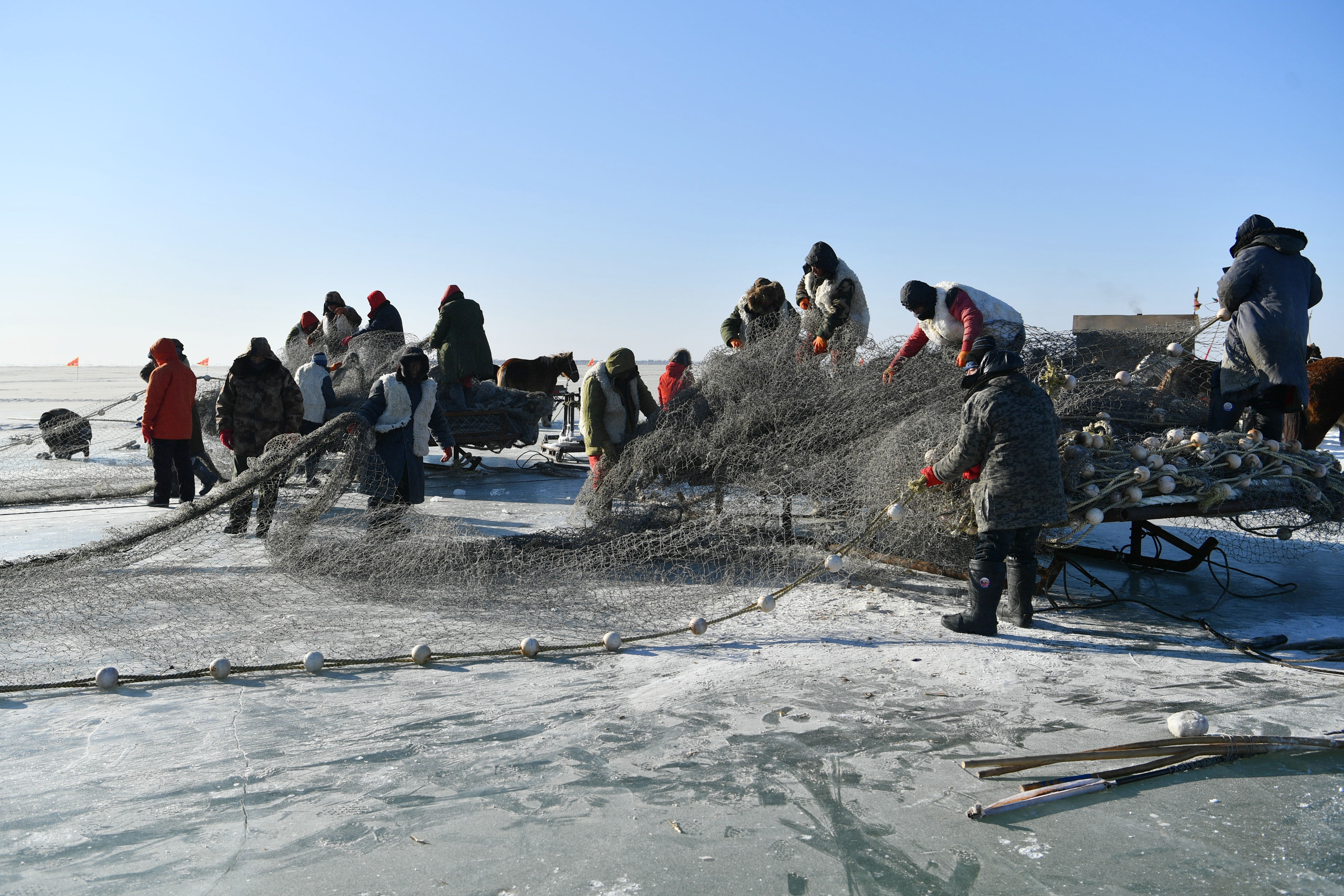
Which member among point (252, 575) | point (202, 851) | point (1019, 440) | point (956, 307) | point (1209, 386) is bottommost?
point (202, 851)

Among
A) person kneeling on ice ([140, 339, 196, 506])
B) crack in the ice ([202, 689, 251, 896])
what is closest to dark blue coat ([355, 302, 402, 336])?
person kneeling on ice ([140, 339, 196, 506])

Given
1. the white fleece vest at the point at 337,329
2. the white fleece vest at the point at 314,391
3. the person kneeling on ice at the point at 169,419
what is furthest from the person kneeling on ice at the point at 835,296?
the white fleece vest at the point at 337,329

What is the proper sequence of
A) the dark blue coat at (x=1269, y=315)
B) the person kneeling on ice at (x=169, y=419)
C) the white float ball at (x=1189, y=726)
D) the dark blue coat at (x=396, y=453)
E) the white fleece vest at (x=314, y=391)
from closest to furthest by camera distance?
the white float ball at (x=1189, y=726), the dark blue coat at (x=1269, y=315), the dark blue coat at (x=396, y=453), the person kneeling on ice at (x=169, y=419), the white fleece vest at (x=314, y=391)

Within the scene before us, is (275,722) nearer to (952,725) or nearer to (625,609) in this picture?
(625,609)

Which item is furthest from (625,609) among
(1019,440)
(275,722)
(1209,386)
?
(1209,386)

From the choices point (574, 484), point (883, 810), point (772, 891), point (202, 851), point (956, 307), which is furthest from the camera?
point (574, 484)

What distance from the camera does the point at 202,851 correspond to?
2217mm

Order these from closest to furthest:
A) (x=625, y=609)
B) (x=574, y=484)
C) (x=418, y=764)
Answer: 1. (x=418, y=764)
2. (x=625, y=609)
3. (x=574, y=484)

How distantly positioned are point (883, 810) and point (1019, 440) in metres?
2.10

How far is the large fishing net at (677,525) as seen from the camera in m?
4.11

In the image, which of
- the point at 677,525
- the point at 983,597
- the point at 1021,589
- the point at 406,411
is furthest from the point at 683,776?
the point at 406,411

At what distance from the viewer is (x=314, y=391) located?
27.8 feet

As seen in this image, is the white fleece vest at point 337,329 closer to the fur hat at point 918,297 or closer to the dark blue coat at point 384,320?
the dark blue coat at point 384,320

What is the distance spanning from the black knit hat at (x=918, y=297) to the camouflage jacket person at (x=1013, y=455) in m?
1.25
